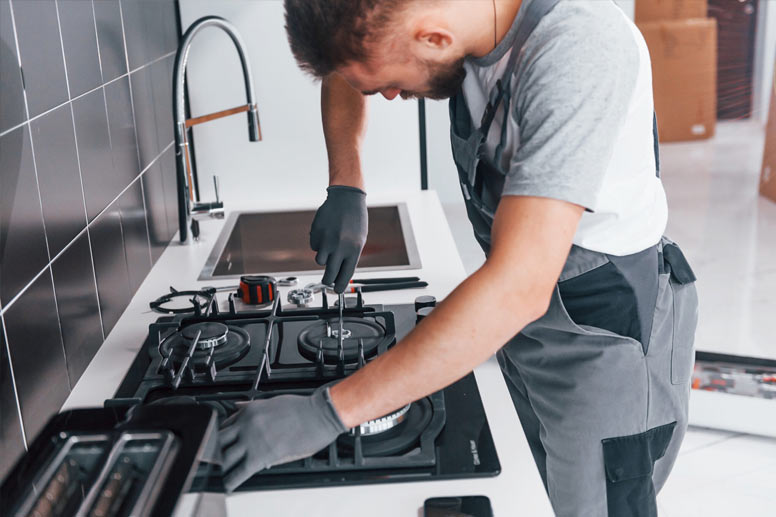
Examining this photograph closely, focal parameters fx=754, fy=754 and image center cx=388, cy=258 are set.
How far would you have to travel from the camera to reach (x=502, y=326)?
78 cm

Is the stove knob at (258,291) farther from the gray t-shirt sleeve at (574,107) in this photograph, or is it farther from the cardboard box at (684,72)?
the cardboard box at (684,72)

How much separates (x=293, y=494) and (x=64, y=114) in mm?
663

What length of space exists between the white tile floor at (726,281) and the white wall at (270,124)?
741mm

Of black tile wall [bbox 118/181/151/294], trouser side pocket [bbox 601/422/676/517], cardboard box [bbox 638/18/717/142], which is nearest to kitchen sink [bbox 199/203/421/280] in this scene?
black tile wall [bbox 118/181/151/294]

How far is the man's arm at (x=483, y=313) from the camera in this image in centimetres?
75

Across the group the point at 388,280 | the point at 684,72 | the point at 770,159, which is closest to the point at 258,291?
the point at 388,280

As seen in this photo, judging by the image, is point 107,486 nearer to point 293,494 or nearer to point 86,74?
point 293,494

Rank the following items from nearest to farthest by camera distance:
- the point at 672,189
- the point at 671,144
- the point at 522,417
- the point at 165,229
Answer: the point at 522,417 → the point at 165,229 → the point at 671,144 → the point at 672,189

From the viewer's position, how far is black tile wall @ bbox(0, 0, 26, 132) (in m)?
0.91

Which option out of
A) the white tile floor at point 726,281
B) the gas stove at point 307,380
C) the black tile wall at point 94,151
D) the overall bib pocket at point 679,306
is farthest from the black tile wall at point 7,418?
the white tile floor at point 726,281

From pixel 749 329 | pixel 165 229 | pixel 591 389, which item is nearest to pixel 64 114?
pixel 165 229

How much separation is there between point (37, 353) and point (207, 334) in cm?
24

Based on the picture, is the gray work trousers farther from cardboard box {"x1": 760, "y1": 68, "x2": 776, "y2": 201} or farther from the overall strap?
cardboard box {"x1": 760, "y1": 68, "x2": 776, "y2": 201}

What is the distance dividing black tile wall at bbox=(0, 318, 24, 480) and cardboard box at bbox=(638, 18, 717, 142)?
1.66 meters
